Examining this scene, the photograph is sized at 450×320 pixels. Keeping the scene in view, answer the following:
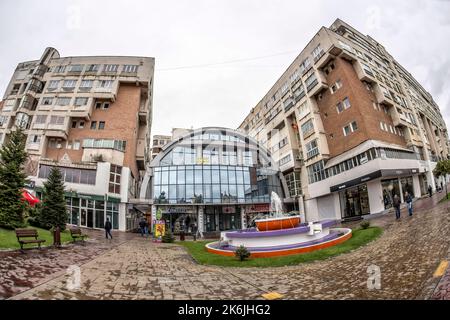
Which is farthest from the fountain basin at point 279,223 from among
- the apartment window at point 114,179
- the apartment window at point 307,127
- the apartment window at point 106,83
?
the apartment window at point 106,83

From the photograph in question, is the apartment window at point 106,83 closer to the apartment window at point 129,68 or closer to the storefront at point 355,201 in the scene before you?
the apartment window at point 129,68

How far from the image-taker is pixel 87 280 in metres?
6.66

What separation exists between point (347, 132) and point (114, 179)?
32.8m

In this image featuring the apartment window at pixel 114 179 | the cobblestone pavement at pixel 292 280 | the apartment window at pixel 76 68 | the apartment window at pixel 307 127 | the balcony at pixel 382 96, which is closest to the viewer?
the cobblestone pavement at pixel 292 280

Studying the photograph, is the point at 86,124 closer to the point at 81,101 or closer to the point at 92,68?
the point at 81,101

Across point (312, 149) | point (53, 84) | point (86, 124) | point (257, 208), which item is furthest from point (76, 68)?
point (312, 149)

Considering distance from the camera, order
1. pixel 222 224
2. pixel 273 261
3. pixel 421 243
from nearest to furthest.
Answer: pixel 421 243 → pixel 273 261 → pixel 222 224

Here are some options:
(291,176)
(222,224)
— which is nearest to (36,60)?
(222,224)

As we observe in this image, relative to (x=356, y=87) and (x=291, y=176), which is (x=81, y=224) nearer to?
(x=291, y=176)

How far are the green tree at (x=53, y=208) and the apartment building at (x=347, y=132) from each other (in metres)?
30.6

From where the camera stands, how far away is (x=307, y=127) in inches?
1464

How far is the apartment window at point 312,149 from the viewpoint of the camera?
3514 cm

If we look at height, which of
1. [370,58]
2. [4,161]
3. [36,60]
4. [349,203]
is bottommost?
[349,203]

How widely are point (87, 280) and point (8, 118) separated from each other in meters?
45.8
